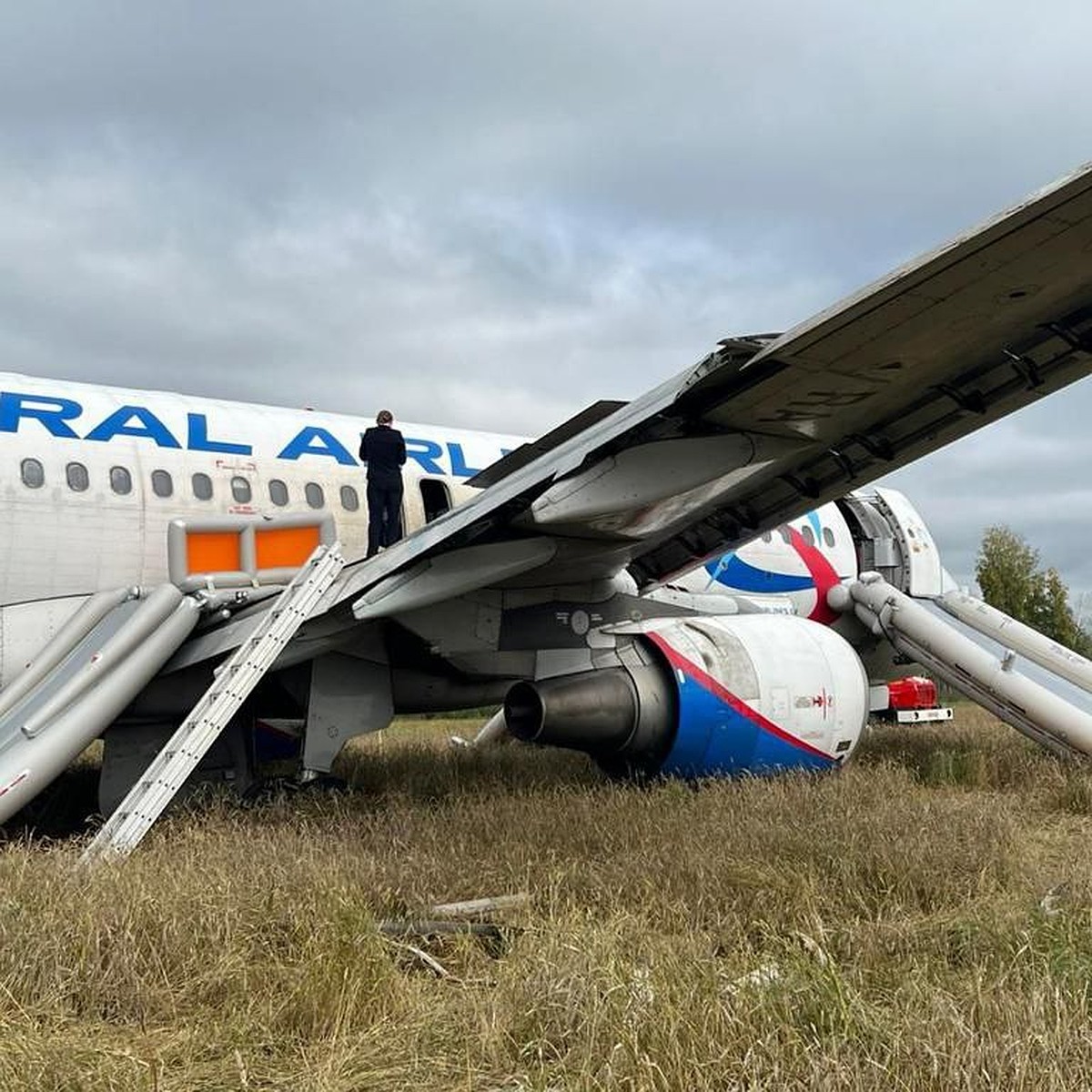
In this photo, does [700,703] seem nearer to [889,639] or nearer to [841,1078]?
[889,639]

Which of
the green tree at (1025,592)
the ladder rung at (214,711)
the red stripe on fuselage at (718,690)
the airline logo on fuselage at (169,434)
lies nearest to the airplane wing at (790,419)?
the ladder rung at (214,711)

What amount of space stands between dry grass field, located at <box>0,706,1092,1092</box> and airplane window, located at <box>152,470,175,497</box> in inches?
148

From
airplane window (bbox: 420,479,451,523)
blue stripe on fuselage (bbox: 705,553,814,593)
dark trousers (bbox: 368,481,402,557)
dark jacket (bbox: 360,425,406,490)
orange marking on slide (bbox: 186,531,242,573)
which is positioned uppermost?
dark jacket (bbox: 360,425,406,490)

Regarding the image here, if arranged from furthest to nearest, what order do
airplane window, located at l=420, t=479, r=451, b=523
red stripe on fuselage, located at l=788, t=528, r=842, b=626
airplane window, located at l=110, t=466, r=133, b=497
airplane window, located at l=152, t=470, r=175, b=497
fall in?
red stripe on fuselage, located at l=788, t=528, r=842, b=626 → airplane window, located at l=420, t=479, r=451, b=523 → airplane window, located at l=152, t=470, r=175, b=497 → airplane window, located at l=110, t=466, r=133, b=497

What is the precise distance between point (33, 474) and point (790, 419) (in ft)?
20.7

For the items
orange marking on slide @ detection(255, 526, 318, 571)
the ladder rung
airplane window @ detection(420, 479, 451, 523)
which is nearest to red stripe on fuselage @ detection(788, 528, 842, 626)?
airplane window @ detection(420, 479, 451, 523)

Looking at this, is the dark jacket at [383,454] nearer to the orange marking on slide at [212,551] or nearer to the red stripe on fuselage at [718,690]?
the orange marking on slide at [212,551]

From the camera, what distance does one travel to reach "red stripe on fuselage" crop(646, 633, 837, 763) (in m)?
9.16

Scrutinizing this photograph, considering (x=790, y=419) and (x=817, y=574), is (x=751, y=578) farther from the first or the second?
(x=790, y=419)

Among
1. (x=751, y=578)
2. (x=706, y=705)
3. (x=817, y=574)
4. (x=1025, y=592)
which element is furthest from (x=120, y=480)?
(x=1025, y=592)

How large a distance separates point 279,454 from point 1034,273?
753cm

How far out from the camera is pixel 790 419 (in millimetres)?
7027

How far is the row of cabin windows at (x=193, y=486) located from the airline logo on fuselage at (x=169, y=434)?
29 cm

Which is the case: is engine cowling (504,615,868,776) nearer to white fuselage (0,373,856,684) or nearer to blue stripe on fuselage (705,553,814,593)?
white fuselage (0,373,856,684)
